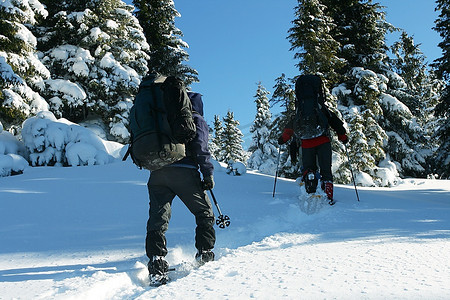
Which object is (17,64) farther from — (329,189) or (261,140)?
(261,140)

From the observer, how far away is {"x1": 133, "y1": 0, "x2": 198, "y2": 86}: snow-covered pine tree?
65.3ft

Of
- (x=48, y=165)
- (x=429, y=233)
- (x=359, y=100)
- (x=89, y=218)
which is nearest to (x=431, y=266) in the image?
(x=429, y=233)

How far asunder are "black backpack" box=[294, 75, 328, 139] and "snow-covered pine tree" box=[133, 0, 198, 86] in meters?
16.3

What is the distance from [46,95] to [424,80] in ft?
105

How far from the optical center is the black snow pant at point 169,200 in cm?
242

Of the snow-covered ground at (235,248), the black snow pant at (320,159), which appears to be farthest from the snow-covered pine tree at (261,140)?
the snow-covered ground at (235,248)

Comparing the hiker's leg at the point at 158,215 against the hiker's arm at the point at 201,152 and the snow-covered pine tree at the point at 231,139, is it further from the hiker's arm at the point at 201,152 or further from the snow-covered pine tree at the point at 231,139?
the snow-covered pine tree at the point at 231,139

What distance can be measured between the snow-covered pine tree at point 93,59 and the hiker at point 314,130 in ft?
39.7

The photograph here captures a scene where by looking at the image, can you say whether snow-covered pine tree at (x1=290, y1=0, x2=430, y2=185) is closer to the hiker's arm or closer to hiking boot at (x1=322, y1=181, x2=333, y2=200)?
hiking boot at (x1=322, y1=181, x2=333, y2=200)

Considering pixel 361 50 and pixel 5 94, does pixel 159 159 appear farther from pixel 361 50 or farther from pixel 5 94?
pixel 361 50

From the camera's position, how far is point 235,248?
121 inches

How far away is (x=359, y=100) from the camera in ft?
52.7

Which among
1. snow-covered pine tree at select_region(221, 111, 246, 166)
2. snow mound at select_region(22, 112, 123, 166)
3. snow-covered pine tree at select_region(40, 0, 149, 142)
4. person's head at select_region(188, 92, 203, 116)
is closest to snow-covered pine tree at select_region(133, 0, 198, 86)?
snow-covered pine tree at select_region(40, 0, 149, 142)

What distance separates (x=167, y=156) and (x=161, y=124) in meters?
0.26
